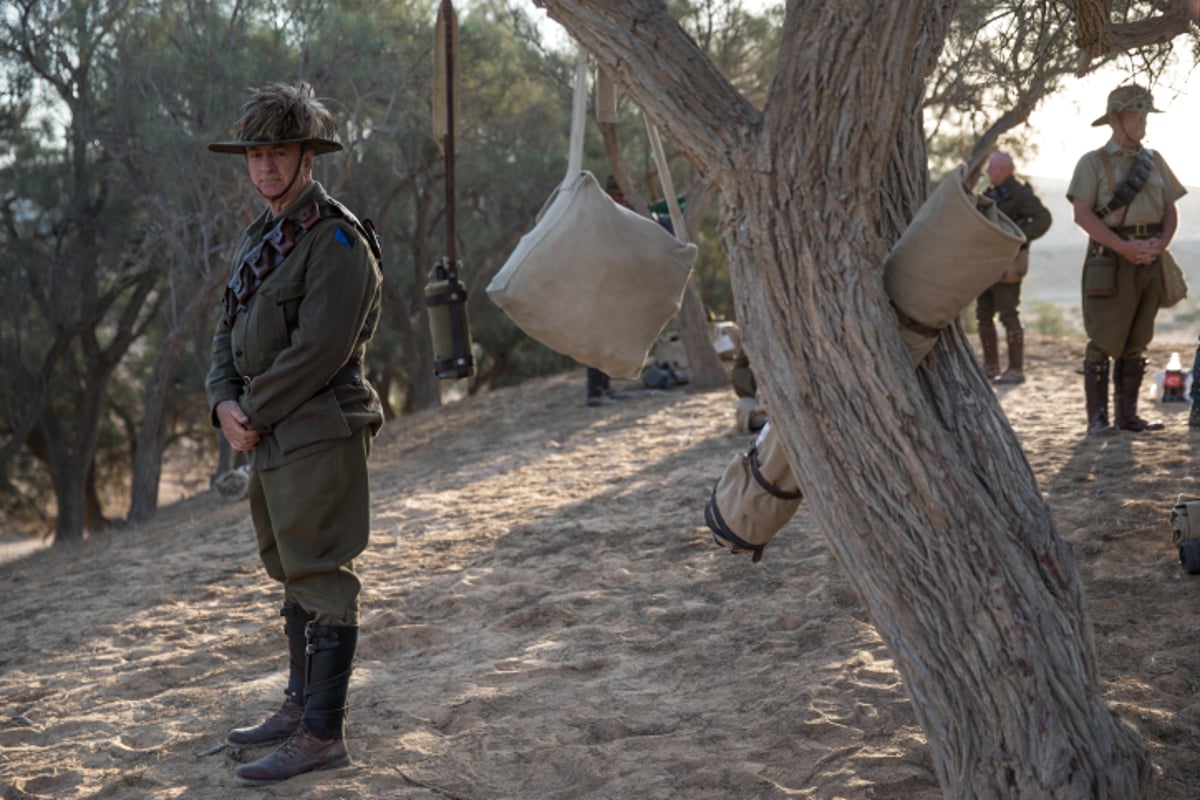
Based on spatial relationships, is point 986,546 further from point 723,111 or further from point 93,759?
point 93,759

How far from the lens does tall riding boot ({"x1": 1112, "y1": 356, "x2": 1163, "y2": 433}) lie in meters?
6.95

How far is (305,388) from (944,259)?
1662mm

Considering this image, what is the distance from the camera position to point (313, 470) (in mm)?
3352

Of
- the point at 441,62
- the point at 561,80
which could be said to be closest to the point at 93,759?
the point at 441,62

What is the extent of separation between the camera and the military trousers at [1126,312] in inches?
259

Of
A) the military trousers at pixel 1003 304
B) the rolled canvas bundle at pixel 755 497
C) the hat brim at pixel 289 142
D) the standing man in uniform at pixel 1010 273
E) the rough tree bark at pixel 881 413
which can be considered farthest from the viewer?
the military trousers at pixel 1003 304

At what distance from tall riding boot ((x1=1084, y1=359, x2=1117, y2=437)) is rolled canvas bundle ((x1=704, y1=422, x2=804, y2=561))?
14.4 feet

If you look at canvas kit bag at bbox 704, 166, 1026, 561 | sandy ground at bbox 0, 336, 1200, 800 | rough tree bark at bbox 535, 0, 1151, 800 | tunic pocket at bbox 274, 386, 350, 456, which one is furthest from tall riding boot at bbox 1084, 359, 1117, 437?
tunic pocket at bbox 274, 386, 350, 456

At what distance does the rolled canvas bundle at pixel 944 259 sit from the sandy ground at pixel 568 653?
118cm

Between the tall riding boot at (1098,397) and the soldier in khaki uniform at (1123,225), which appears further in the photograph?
the tall riding boot at (1098,397)

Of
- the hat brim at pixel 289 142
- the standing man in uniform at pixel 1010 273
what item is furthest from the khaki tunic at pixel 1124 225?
the hat brim at pixel 289 142

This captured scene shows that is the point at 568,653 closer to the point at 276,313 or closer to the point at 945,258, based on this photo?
the point at 276,313

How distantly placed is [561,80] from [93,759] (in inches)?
461

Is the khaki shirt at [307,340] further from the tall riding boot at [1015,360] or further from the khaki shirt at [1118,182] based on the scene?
the tall riding boot at [1015,360]
